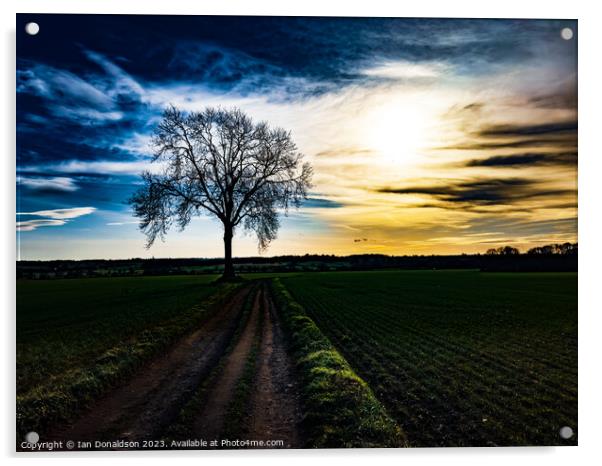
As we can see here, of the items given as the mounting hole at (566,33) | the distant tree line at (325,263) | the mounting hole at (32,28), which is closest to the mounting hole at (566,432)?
the distant tree line at (325,263)

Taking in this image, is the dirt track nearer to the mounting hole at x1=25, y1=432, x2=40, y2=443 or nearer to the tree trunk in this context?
the mounting hole at x1=25, y1=432, x2=40, y2=443

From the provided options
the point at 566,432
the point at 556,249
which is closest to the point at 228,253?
→ the point at 556,249

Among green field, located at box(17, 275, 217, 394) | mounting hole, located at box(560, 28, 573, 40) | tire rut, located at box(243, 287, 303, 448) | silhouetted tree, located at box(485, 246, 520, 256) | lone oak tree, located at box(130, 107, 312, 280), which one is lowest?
tire rut, located at box(243, 287, 303, 448)

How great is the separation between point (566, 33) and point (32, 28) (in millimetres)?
9366

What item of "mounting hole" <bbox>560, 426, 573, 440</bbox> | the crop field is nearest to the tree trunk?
the crop field

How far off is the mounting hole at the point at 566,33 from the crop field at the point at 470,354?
4.23 meters

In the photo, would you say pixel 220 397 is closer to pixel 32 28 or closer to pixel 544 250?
pixel 544 250

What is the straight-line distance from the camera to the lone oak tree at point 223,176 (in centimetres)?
764

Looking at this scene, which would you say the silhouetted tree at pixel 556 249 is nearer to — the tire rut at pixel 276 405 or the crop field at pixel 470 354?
the crop field at pixel 470 354

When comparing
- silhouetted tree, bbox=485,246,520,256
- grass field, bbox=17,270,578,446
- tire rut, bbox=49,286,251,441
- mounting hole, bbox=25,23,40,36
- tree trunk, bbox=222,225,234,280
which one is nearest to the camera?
tire rut, bbox=49,286,251,441

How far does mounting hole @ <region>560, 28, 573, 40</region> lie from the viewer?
743 centimetres

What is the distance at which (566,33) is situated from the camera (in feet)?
24.4

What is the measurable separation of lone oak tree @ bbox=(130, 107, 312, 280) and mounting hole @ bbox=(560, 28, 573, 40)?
509 centimetres

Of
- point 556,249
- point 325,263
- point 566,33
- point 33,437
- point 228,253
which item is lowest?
point 33,437
